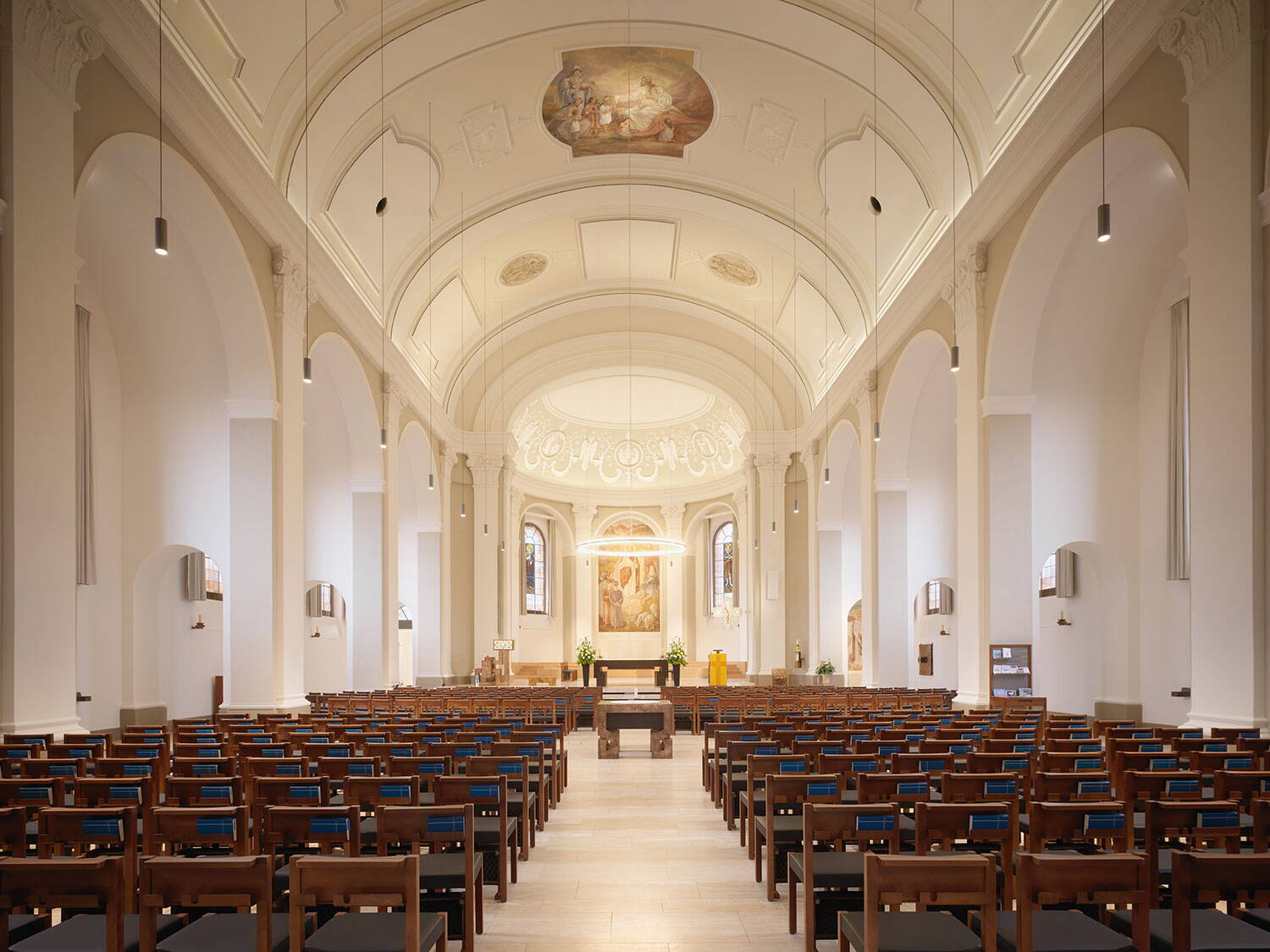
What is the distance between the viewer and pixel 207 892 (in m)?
3.58

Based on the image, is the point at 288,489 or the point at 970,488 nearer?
the point at 288,489

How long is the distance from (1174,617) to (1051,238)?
597 cm

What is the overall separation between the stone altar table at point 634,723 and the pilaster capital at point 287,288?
7225 millimetres

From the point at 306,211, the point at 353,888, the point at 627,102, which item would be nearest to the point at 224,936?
the point at 353,888

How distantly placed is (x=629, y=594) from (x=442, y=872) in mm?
36594

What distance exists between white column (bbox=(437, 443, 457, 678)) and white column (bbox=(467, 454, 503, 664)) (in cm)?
78

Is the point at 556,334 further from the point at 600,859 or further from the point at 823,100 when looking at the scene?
the point at 600,859

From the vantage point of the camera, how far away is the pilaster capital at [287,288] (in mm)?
15273

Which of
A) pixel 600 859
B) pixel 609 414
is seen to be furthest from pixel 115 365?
pixel 609 414

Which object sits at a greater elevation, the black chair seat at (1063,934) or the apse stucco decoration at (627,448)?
the apse stucco decoration at (627,448)

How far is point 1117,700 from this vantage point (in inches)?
659

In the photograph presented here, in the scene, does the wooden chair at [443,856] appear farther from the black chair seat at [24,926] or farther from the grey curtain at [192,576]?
the grey curtain at [192,576]

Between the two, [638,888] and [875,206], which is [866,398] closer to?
[875,206]

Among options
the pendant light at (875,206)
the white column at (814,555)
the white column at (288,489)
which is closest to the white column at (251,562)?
the white column at (288,489)
